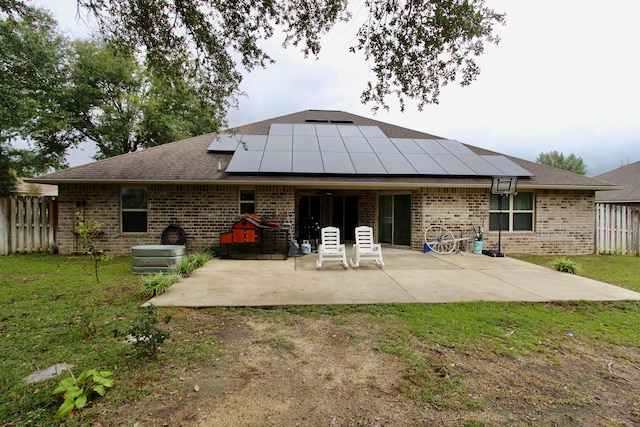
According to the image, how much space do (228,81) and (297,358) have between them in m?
5.53

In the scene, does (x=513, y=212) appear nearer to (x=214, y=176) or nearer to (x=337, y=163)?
(x=337, y=163)

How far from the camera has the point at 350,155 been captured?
36.4 feet

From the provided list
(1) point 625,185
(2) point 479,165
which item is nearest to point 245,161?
(2) point 479,165

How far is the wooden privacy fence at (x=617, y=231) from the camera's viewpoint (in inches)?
427

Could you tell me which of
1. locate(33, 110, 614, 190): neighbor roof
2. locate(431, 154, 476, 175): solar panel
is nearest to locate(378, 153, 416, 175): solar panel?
locate(33, 110, 614, 190): neighbor roof

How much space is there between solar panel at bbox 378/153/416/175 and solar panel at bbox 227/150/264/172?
4.12 metres

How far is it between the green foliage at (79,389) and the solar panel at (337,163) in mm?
7936

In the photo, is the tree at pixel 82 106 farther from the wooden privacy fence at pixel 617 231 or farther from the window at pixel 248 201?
the wooden privacy fence at pixel 617 231

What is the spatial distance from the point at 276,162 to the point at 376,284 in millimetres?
5581

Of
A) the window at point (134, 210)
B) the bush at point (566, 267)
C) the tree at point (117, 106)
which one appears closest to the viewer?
the bush at point (566, 267)

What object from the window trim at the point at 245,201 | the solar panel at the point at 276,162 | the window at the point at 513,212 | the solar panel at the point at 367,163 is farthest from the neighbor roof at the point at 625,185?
the window trim at the point at 245,201

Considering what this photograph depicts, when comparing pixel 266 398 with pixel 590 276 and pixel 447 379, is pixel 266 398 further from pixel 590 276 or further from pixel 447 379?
pixel 590 276

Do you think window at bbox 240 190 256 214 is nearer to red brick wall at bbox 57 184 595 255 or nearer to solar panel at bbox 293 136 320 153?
red brick wall at bbox 57 184 595 255

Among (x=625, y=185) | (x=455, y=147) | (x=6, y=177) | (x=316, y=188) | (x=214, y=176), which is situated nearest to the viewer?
(x=214, y=176)
